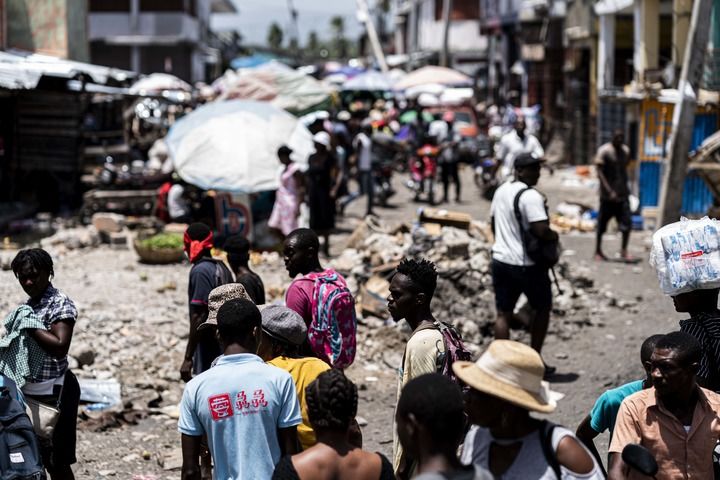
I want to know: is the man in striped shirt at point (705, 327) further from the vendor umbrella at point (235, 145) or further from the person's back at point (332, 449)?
the vendor umbrella at point (235, 145)

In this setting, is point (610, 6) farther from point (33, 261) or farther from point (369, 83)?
point (33, 261)

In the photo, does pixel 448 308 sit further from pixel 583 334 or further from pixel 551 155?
pixel 551 155

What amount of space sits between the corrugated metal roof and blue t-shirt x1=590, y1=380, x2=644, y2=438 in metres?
12.3

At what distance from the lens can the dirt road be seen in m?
7.47

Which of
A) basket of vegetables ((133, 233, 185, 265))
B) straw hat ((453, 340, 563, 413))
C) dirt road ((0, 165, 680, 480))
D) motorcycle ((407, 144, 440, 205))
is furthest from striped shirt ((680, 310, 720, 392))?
motorcycle ((407, 144, 440, 205))

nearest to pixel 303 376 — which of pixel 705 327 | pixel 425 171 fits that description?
pixel 705 327

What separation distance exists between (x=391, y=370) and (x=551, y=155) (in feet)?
69.7

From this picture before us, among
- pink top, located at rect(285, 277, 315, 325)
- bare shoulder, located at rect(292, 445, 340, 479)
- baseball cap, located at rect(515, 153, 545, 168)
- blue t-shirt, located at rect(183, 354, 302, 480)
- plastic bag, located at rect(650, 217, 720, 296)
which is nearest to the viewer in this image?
bare shoulder, located at rect(292, 445, 340, 479)

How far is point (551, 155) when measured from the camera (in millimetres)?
29812

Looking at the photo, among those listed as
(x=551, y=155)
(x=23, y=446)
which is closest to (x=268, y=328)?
(x=23, y=446)

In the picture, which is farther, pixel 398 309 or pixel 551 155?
pixel 551 155

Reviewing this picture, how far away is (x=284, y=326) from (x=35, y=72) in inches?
478

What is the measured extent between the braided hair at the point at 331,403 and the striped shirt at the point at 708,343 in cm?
162

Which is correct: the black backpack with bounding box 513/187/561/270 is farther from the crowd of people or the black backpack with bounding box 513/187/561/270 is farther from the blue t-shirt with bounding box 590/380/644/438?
the blue t-shirt with bounding box 590/380/644/438
